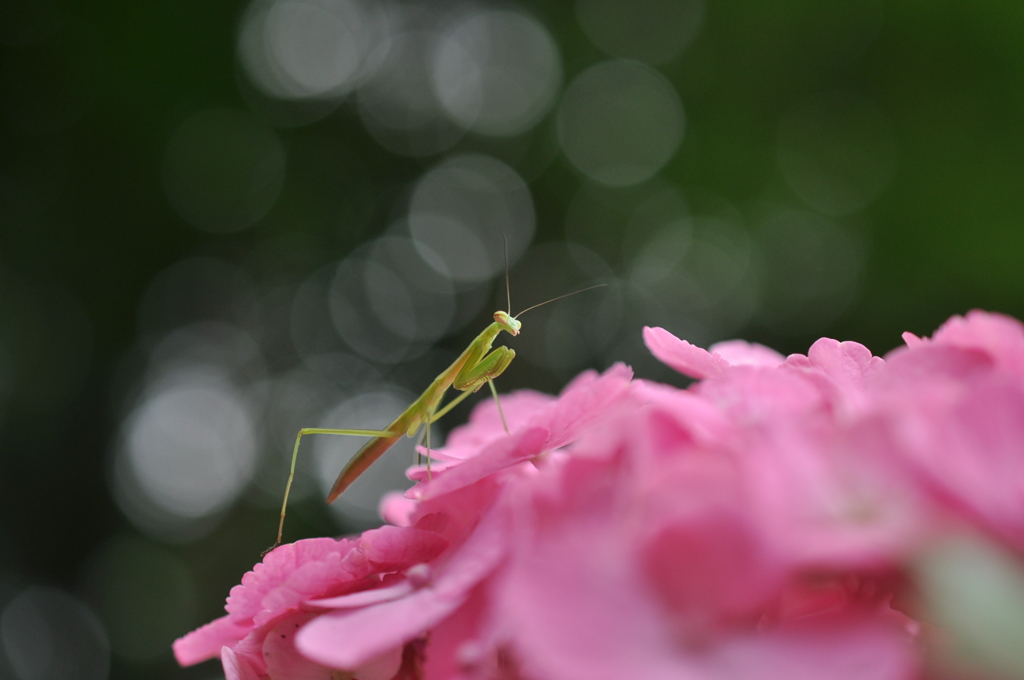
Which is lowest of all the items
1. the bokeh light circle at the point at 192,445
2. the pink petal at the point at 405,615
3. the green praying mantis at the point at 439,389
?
the bokeh light circle at the point at 192,445

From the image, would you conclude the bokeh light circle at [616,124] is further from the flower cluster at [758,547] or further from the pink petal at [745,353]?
the flower cluster at [758,547]

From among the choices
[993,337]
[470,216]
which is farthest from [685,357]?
[470,216]

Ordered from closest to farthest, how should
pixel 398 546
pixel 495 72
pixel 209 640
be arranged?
pixel 398 546 < pixel 209 640 < pixel 495 72

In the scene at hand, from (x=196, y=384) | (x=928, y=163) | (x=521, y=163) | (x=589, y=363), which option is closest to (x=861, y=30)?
(x=928, y=163)

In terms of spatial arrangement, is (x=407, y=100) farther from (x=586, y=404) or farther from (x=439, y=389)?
(x=586, y=404)

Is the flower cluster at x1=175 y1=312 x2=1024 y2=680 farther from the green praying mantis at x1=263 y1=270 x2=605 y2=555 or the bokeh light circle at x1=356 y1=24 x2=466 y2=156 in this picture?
the bokeh light circle at x1=356 y1=24 x2=466 y2=156

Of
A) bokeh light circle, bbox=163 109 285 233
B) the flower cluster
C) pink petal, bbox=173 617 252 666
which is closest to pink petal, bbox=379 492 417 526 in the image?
pink petal, bbox=173 617 252 666

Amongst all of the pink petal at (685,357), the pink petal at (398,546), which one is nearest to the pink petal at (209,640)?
the pink petal at (398,546)
